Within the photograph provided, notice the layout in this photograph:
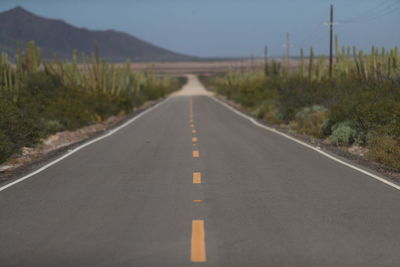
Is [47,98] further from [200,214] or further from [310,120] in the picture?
[200,214]

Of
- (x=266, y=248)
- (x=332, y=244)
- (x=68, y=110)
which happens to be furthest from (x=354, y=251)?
(x=68, y=110)

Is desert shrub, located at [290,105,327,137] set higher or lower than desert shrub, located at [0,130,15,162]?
lower

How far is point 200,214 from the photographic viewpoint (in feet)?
28.5

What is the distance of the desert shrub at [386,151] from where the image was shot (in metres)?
14.6

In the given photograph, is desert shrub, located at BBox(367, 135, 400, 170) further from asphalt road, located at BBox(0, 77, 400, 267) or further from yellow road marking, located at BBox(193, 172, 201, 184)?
yellow road marking, located at BBox(193, 172, 201, 184)

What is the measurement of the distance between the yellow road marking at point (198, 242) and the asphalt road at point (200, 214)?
0.01 meters

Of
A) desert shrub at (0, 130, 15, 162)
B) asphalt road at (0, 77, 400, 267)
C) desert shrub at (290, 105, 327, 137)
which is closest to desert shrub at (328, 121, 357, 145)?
desert shrub at (290, 105, 327, 137)

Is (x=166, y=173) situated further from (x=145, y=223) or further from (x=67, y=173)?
(x=145, y=223)

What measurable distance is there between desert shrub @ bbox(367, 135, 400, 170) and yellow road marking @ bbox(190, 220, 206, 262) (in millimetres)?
7471

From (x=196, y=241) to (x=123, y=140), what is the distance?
564 inches

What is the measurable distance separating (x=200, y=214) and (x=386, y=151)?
27.2ft

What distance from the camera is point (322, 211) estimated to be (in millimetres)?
8875

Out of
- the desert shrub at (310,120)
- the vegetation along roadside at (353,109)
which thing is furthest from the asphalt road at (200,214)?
the desert shrub at (310,120)

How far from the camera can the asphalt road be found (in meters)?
6.64
